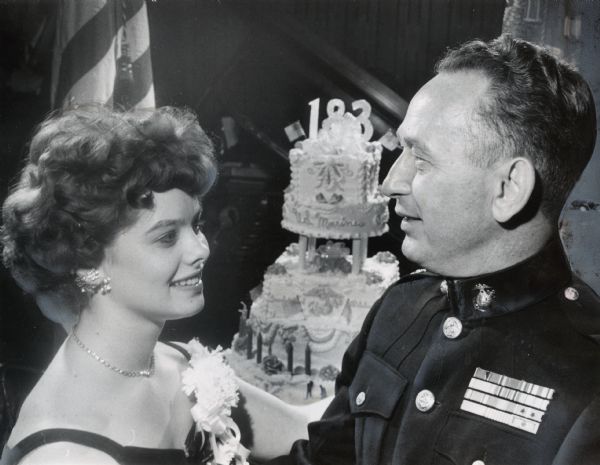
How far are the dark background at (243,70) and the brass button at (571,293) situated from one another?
1230 millimetres

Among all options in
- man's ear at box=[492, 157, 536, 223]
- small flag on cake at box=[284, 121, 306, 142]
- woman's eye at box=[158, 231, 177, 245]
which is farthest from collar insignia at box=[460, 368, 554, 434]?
small flag on cake at box=[284, 121, 306, 142]

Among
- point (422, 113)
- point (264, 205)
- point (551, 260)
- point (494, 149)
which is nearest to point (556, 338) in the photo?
point (551, 260)

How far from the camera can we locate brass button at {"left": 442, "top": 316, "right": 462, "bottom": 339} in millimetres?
1602

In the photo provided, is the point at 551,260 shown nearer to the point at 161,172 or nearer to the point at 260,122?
the point at 161,172

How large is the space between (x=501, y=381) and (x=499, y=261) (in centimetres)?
29

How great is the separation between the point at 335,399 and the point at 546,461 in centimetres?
70

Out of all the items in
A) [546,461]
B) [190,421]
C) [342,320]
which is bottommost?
[342,320]

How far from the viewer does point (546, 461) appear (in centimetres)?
144

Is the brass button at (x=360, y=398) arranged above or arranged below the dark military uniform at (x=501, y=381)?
below

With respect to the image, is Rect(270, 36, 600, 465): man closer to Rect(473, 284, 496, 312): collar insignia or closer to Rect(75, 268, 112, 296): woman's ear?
Rect(473, 284, 496, 312): collar insignia

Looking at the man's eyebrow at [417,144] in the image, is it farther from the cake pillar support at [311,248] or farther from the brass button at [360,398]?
the cake pillar support at [311,248]

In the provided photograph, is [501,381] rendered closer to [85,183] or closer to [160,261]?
[160,261]

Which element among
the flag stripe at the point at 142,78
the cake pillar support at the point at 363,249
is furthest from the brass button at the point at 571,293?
the cake pillar support at the point at 363,249

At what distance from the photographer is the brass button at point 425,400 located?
1579 millimetres
